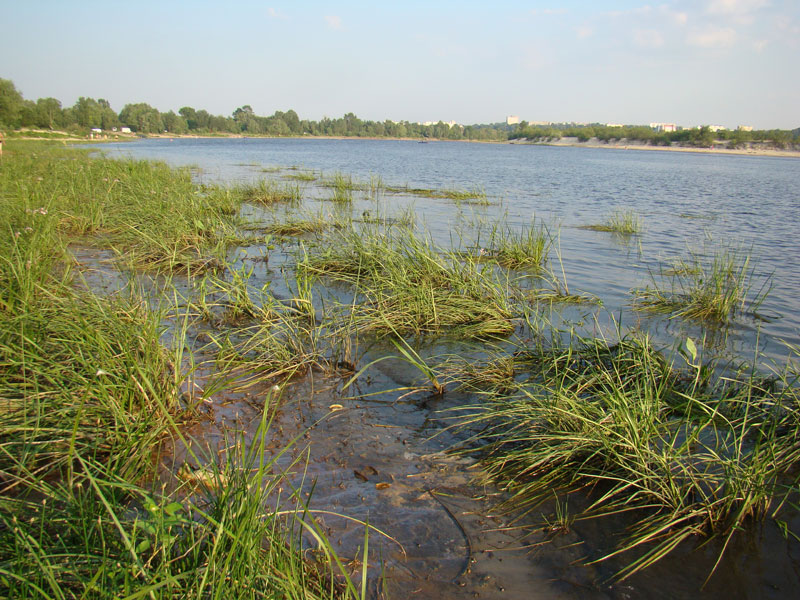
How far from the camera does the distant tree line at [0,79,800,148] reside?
7310 cm

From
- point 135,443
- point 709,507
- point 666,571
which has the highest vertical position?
point 135,443

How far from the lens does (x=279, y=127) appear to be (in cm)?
13625

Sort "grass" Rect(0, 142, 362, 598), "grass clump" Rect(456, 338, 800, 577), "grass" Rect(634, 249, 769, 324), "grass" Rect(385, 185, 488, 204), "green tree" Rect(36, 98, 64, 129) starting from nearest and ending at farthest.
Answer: "grass" Rect(0, 142, 362, 598)
"grass clump" Rect(456, 338, 800, 577)
"grass" Rect(634, 249, 769, 324)
"grass" Rect(385, 185, 488, 204)
"green tree" Rect(36, 98, 64, 129)

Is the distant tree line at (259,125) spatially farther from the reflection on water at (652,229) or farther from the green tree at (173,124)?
the reflection on water at (652,229)

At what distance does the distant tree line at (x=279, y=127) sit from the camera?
73.1 metres

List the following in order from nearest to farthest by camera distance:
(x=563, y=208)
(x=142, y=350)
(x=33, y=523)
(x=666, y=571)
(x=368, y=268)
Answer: (x=33, y=523)
(x=666, y=571)
(x=142, y=350)
(x=368, y=268)
(x=563, y=208)

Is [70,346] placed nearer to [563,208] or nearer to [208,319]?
[208,319]

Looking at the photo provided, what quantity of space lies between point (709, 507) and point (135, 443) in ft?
9.51

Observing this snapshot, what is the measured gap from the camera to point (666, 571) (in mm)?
2279

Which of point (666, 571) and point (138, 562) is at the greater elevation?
point (138, 562)

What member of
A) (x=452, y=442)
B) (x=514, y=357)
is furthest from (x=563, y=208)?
(x=452, y=442)

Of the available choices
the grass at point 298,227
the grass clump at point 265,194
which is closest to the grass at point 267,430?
the grass at point 298,227

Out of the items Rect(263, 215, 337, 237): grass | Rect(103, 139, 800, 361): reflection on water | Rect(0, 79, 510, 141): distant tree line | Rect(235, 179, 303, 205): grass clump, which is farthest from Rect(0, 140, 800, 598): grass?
Rect(0, 79, 510, 141): distant tree line

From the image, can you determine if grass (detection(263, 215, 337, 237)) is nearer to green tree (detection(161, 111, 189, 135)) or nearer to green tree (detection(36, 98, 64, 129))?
green tree (detection(36, 98, 64, 129))
